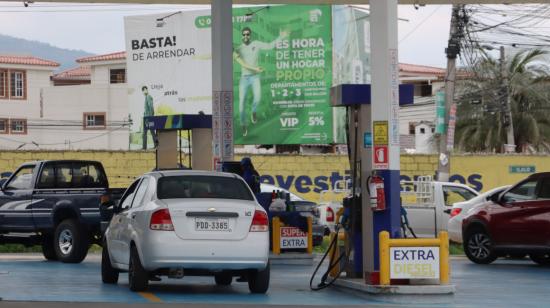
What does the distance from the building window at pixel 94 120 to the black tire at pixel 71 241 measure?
49155 millimetres

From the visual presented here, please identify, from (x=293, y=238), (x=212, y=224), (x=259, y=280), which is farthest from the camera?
(x=293, y=238)

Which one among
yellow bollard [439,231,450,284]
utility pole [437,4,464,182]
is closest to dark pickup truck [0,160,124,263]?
yellow bollard [439,231,450,284]

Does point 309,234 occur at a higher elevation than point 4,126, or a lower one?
lower

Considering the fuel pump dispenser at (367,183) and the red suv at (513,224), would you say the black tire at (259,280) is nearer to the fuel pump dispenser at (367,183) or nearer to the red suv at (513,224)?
the fuel pump dispenser at (367,183)

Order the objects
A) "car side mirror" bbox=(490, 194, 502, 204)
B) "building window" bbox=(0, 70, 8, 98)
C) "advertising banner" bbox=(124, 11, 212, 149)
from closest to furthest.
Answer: "car side mirror" bbox=(490, 194, 502, 204)
"advertising banner" bbox=(124, 11, 212, 149)
"building window" bbox=(0, 70, 8, 98)

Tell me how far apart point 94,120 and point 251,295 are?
5762 cm

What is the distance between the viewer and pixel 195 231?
15.9m

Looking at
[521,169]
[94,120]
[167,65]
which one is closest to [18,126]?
[94,120]

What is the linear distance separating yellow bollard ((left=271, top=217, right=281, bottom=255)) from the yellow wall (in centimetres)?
1656

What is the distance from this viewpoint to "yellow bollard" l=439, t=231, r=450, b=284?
16.8 meters

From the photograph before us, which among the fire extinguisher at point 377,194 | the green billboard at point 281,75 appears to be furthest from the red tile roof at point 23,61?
the fire extinguisher at point 377,194

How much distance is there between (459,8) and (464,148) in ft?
66.1

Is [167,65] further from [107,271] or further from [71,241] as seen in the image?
[107,271]

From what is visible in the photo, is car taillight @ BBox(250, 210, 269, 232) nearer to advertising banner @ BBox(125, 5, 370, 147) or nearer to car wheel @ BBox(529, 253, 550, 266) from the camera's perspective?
car wheel @ BBox(529, 253, 550, 266)
